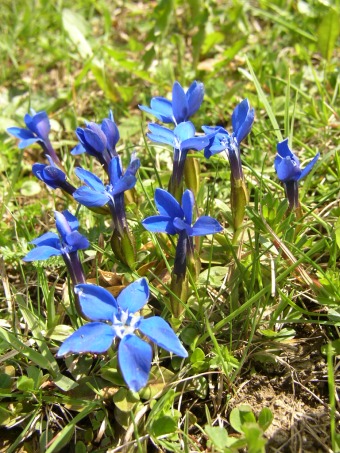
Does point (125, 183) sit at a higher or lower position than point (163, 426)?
higher

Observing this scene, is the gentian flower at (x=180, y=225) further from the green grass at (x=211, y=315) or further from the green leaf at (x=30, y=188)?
the green leaf at (x=30, y=188)

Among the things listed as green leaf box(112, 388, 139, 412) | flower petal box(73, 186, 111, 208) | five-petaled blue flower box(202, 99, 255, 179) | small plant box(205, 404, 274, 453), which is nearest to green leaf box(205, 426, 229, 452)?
small plant box(205, 404, 274, 453)

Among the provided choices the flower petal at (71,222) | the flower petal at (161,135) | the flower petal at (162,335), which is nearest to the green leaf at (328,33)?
the flower petal at (161,135)

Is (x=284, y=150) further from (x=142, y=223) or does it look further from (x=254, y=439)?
(x=254, y=439)

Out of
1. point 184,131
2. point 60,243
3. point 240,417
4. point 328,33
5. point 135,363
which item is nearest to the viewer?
point 135,363

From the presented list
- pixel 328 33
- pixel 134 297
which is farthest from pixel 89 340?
pixel 328 33

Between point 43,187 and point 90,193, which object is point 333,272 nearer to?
point 90,193

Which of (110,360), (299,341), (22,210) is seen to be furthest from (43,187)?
(299,341)
